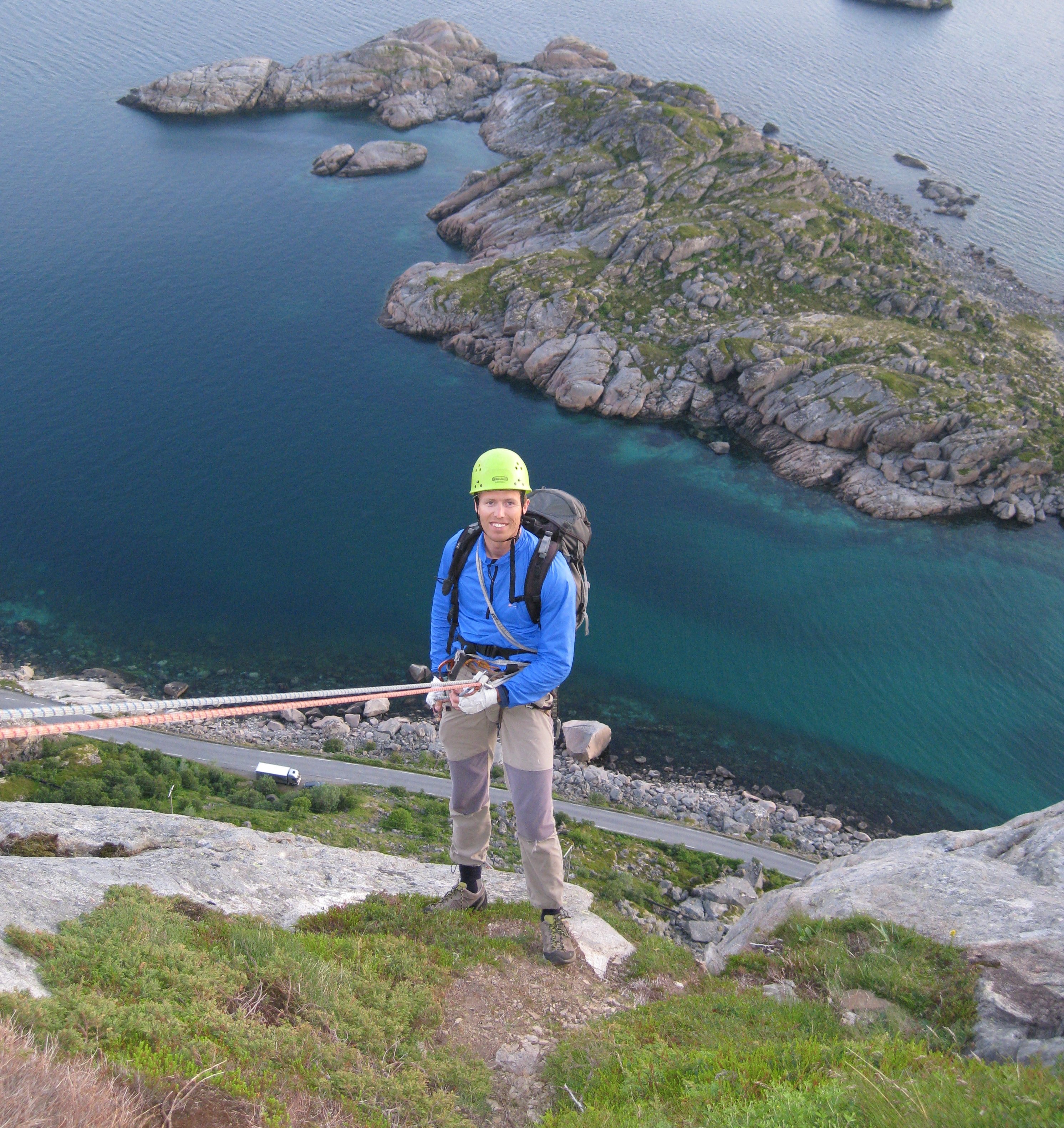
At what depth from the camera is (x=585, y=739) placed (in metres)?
40.5

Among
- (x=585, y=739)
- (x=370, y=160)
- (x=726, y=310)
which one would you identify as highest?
(x=370, y=160)

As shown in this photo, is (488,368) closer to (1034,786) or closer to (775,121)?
(1034,786)

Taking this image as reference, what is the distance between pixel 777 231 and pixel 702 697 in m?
46.6

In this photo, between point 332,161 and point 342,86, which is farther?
point 342,86

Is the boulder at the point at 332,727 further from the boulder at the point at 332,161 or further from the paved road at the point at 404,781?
the boulder at the point at 332,161

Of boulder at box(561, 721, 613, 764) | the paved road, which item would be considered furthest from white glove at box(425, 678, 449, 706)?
boulder at box(561, 721, 613, 764)

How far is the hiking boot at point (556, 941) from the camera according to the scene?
1012 centimetres

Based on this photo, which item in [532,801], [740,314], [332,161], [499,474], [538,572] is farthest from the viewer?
[332,161]

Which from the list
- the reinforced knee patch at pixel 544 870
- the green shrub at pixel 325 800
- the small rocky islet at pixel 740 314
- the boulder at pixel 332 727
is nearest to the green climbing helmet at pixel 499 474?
the reinforced knee patch at pixel 544 870

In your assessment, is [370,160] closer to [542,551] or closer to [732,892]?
[732,892]

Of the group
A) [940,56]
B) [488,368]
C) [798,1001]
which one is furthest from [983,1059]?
[940,56]

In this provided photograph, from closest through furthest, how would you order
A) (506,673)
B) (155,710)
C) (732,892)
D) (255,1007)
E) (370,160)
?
(255,1007) < (155,710) < (506,673) < (732,892) < (370,160)

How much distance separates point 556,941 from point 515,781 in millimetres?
2503

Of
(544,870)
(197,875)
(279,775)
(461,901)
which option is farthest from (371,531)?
(544,870)
